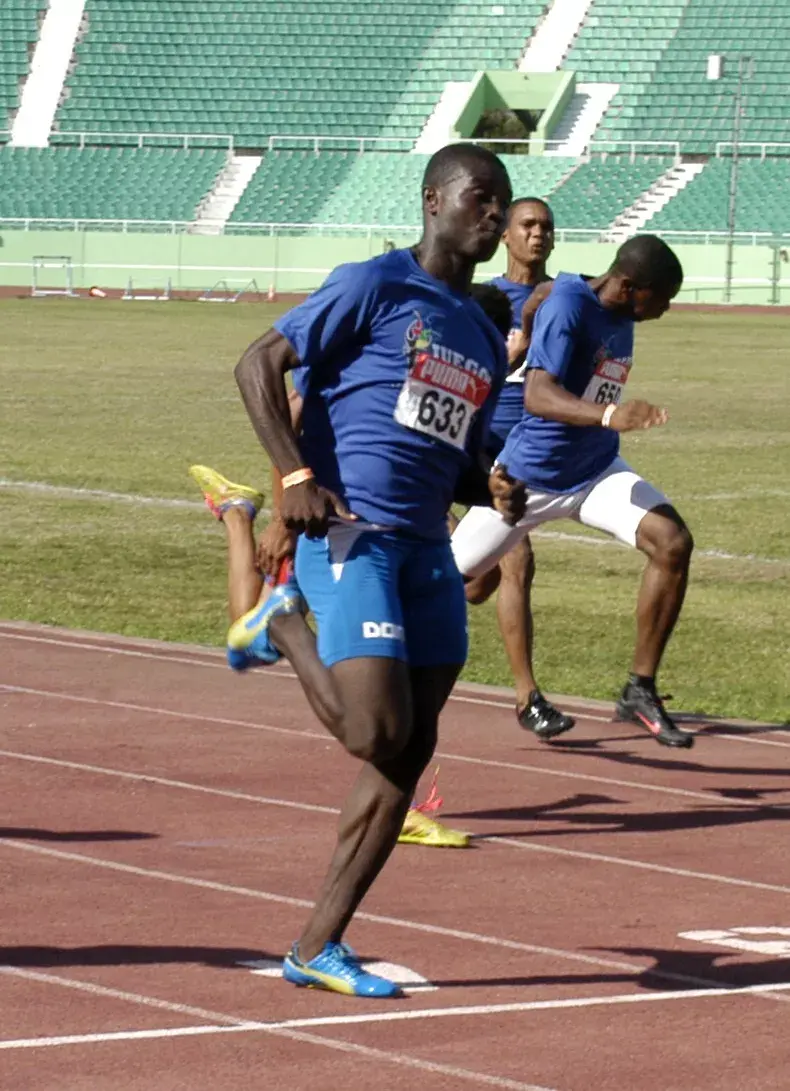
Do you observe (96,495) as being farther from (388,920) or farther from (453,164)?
(453,164)

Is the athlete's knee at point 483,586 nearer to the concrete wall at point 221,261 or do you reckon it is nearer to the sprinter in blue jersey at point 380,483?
the sprinter in blue jersey at point 380,483

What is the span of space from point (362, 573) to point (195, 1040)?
115 centimetres

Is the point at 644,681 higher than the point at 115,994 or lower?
higher

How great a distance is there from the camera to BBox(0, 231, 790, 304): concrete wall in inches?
2094

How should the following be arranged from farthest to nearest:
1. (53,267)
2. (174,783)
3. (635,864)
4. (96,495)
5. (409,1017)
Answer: (53,267) < (96,495) < (174,783) < (635,864) < (409,1017)

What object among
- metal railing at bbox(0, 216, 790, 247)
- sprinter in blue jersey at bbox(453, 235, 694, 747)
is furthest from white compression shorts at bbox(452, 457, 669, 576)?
metal railing at bbox(0, 216, 790, 247)

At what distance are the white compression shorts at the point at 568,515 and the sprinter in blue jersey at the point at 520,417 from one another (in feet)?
0.82

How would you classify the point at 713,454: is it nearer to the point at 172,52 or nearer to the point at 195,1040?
the point at 195,1040

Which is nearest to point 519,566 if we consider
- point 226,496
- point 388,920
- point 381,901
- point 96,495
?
point 226,496

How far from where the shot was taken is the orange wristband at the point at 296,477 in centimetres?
533

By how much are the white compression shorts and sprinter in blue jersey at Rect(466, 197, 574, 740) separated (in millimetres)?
249

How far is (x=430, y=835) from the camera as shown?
7.21m

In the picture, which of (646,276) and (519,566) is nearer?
(646,276)

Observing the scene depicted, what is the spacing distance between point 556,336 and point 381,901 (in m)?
2.86
